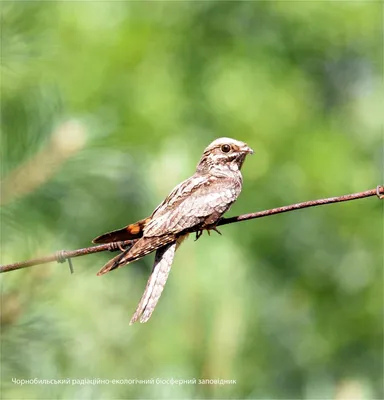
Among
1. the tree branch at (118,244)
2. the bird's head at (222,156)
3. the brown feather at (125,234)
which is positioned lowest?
the tree branch at (118,244)

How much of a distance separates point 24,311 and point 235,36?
12.8 meters

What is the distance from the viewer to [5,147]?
398 cm

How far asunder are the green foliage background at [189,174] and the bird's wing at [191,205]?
358 mm

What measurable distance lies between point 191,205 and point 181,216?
9 centimetres

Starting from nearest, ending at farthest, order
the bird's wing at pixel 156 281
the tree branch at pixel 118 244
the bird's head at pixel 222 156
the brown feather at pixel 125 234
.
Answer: the tree branch at pixel 118 244 < the brown feather at pixel 125 234 < the bird's wing at pixel 156 281 < the bird's head at pixel 222 156

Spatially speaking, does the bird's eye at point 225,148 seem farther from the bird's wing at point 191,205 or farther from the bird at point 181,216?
the bird's wing at point 191,205

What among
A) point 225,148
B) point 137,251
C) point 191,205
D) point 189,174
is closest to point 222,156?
point 225,148

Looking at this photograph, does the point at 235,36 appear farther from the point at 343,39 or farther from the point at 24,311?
the point at 24,311

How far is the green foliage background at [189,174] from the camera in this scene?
13.0 feet

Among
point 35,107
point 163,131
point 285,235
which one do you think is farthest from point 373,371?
point 35,107

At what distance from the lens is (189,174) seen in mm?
7109

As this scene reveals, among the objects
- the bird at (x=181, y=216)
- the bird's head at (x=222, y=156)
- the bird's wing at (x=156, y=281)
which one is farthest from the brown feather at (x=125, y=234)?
the bird's head at (x=222, y=156)

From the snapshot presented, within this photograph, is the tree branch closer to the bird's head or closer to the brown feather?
the brown feather

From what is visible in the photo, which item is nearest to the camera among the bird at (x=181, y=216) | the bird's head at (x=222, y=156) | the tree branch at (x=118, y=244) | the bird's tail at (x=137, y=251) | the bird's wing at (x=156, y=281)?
the tree branch at (x=118, y=244)
